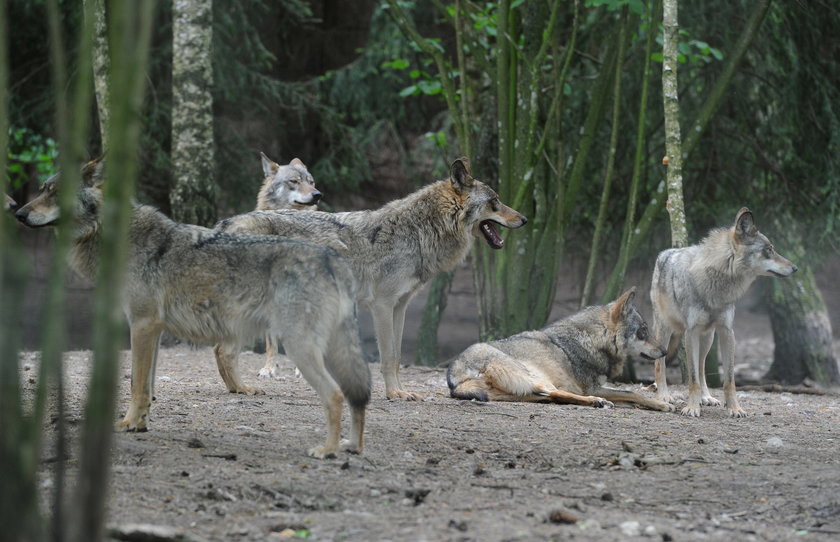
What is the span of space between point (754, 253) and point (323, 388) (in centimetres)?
501

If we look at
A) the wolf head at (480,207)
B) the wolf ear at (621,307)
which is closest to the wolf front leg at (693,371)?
the wolf ear at (621,307)

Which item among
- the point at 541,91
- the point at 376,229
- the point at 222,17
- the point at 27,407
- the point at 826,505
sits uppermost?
the point at 222,17

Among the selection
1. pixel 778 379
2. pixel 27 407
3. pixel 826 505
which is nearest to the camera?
pixel 826 505

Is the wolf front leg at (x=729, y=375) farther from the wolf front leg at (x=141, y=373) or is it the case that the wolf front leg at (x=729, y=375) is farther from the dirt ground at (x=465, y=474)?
the wolf front leg at (x=141, y=373)

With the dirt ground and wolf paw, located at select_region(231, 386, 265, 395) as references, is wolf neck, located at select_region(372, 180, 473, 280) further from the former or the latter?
wolf paw, located at select_region(231, 386, 265, 395)

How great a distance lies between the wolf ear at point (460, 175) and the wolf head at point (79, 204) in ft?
11.7

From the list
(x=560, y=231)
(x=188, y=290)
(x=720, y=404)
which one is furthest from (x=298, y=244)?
(x=560, y=231)

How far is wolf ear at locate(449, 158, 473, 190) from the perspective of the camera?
8734 mm

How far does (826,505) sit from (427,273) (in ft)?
15.2

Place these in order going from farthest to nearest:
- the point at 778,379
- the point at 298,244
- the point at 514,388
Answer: the point at 778,379 → the point at 514,388 → the point at 298,244

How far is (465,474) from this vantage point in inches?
206

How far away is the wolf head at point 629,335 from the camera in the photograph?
897 cm

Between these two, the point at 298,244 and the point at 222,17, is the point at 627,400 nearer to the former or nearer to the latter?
the point at 298,244

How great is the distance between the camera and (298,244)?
18.5 ft
